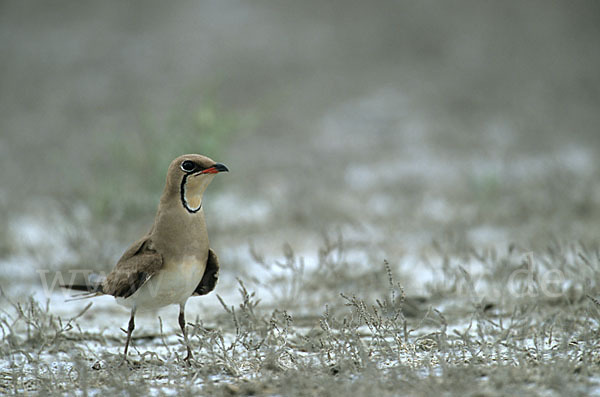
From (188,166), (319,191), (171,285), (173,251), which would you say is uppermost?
(188,166)

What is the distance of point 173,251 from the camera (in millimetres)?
2949

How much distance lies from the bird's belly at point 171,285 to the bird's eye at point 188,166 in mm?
396

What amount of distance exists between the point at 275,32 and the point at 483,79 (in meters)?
4.46

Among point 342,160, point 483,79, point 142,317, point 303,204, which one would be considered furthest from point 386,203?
point 483,79

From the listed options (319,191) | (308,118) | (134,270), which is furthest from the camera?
(308,118)

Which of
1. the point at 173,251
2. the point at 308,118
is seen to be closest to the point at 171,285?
the point at 173,251

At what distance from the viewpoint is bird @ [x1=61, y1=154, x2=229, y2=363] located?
2.95 m

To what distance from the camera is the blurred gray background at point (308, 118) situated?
6.13m

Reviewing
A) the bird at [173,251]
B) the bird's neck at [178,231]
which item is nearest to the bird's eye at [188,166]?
the bird at [173,251]

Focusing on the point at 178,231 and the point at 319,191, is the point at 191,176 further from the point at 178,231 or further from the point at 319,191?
the point at 319,191

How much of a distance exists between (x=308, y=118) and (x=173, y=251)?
30.4 ft

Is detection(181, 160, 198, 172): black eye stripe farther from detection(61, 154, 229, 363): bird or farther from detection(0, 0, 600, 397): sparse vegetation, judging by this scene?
detection(0, 0, 600, 397): sparse vegetation

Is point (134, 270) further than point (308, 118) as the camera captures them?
No

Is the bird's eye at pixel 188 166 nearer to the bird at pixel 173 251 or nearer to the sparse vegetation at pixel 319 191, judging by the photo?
the bird at pixel 173 251
